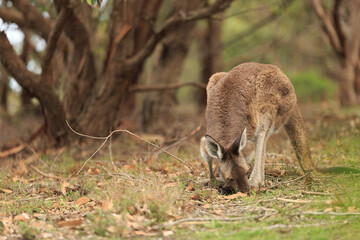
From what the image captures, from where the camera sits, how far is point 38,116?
13609 mm

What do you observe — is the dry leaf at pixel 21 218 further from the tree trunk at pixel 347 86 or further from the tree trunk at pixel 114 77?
the tree trunk at pixel 347 86

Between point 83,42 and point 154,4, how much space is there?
1.91 meters

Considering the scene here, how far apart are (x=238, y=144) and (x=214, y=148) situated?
29 centimetres

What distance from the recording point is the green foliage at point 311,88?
18.6 meters

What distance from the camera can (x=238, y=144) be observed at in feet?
16.1

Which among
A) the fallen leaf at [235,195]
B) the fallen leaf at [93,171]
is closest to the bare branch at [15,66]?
the fallen leaf at [93,171]

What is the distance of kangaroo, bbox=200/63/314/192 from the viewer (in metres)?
5.05

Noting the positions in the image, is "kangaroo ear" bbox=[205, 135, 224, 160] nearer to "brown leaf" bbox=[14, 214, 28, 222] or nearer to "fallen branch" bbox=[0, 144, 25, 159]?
"brown leaf" bbox=[14, 214, 28, 222]

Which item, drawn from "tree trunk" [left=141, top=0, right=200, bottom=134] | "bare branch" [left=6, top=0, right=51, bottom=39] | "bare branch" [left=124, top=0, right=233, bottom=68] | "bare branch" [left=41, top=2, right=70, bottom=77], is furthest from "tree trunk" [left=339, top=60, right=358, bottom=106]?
"bare branch" [left=41, top=2, right=70, bottom=77]

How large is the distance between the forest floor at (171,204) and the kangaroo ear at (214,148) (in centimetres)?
43

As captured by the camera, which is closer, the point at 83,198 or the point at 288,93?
the point at 83,198

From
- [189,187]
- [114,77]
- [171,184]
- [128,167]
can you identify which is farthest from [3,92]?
[189,187]

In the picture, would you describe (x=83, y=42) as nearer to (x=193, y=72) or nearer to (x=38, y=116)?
(x=38, y=116)

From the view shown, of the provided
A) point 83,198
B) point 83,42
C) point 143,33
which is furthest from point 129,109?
point 83,198
